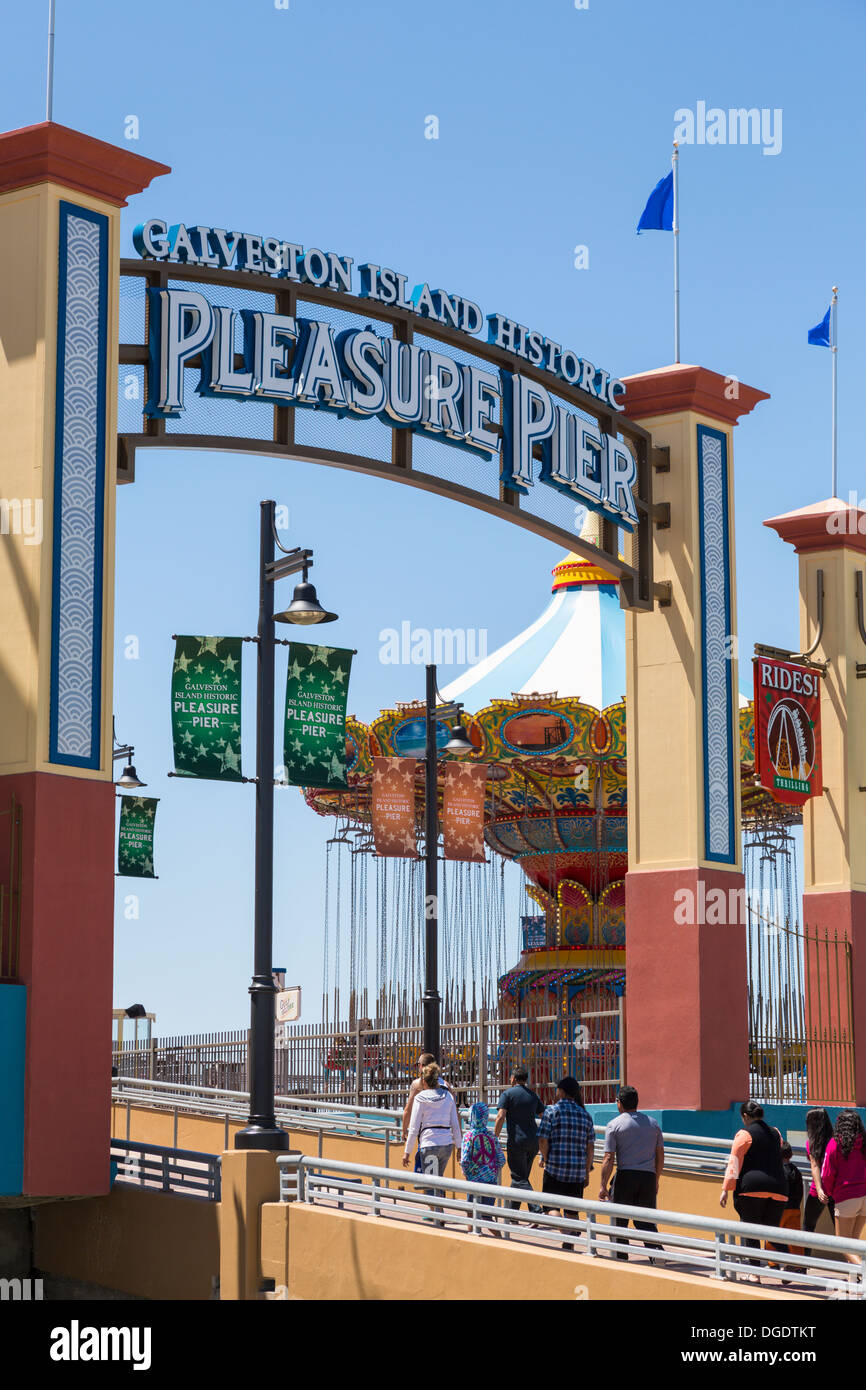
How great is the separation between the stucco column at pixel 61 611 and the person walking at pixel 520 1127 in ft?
11.2

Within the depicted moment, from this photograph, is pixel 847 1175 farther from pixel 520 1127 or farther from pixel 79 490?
pixel 79 490

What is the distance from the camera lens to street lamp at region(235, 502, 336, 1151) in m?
16.0

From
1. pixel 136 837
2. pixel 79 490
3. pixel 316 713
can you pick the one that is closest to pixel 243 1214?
pixel 316 713

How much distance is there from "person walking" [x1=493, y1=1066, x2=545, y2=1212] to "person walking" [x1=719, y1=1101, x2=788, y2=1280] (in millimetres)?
2620

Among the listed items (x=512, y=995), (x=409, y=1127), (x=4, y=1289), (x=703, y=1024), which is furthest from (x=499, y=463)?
(x=512, y=995)

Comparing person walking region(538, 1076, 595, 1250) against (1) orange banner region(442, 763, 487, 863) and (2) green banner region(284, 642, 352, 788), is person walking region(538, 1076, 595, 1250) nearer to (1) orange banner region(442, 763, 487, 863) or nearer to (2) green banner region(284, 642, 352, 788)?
(2) green banner region(284, 642, 352, 788)

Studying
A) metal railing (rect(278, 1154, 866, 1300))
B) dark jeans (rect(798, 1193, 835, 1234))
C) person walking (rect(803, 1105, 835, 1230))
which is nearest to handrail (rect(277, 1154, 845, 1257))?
metal railing (rect(278, 1154, 866, 1300))

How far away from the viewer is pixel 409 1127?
16.8 metres

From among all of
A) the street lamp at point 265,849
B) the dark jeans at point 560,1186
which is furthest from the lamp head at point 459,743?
the dark jeans at point 560,1186

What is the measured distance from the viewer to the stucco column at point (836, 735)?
2675 centimetres

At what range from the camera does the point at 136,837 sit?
27156 millimetres

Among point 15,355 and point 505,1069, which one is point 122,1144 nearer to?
point 15,355

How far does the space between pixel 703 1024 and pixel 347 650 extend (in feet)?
21.8

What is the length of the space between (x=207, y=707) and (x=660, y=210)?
412 inches
